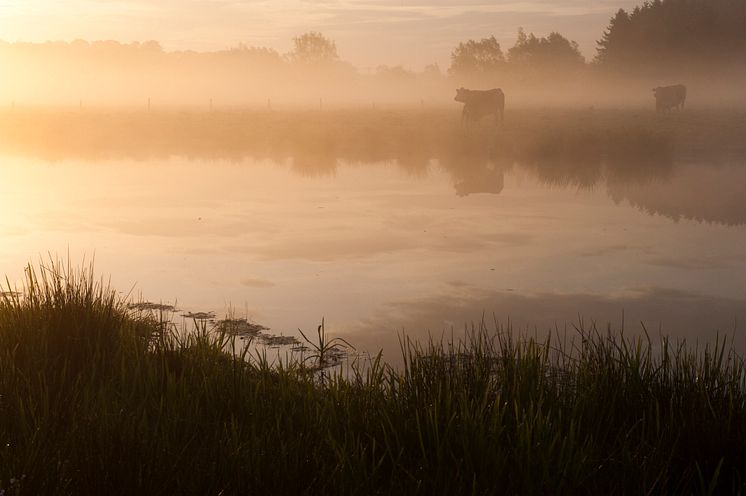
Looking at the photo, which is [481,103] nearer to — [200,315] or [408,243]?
[408,243]

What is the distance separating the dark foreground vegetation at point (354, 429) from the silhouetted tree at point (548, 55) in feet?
304

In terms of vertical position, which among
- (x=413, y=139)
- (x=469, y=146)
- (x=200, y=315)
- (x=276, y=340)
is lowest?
(x=276, y=340)

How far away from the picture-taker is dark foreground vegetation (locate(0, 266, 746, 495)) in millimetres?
4961

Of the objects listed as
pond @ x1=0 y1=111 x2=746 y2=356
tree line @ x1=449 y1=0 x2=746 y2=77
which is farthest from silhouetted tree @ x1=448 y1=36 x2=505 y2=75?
pond @ x1=0 y1=111 x2=746 y2=356

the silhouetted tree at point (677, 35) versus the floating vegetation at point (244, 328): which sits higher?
the silhouetted tree at point (677, 35)

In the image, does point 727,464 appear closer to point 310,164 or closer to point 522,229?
point 522,229

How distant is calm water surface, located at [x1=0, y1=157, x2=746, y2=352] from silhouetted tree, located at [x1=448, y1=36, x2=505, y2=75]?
84.4 meters

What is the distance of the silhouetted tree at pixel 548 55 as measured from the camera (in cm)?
9706

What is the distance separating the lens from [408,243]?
55.3 feet

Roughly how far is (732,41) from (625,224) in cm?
6301

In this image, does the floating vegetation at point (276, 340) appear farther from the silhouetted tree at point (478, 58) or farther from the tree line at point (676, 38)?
the silhouetted tree at point (478, 58)

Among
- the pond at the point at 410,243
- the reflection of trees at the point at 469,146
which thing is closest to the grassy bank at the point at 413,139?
the reflection of trees at the point at 469,146

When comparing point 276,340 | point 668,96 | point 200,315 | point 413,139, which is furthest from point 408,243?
point 668,96

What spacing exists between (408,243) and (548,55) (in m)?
86.3
